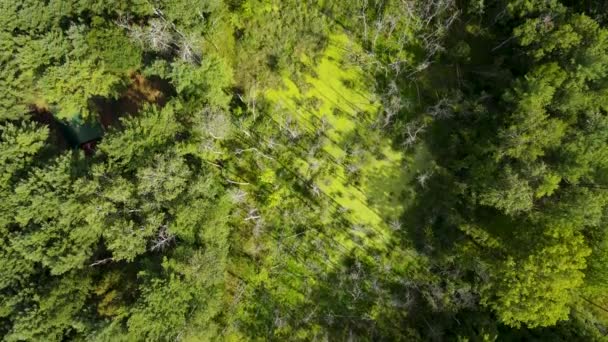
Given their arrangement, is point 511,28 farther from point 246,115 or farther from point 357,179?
point 246,115

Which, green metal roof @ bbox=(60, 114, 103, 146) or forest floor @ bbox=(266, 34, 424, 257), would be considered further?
green metal roof @ bbox=(60, 114, 103, 146)

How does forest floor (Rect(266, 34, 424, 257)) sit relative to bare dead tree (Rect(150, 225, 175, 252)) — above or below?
above

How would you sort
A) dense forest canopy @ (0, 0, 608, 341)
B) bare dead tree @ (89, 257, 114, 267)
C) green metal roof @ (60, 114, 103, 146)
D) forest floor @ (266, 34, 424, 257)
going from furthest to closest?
green metal roof @ (60, 114, 103, 146), forest floor @ (266, 34, 424, 257), bare dead tree @ (89, 257, 114, 267), dense forest canopy @ (0, 0, 608, 341)

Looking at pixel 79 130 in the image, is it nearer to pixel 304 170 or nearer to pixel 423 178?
pixel 304 170

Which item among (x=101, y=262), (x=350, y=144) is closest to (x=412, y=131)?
(x=350, y=144)

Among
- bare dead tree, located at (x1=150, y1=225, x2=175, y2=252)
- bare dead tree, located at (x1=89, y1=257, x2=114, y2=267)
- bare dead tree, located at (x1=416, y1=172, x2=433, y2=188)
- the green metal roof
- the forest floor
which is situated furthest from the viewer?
the green metal roof

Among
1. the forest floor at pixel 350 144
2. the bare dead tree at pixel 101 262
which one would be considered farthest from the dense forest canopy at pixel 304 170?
the bare dead tree at pixel 101 262

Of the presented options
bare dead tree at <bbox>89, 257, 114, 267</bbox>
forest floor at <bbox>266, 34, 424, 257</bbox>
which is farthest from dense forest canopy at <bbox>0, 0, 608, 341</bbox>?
bare dead tree at <bbox>89, 257, 114, 267</bbox>

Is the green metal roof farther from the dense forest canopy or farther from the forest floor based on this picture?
the forest floor

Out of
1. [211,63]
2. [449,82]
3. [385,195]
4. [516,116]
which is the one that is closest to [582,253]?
[516,116]
